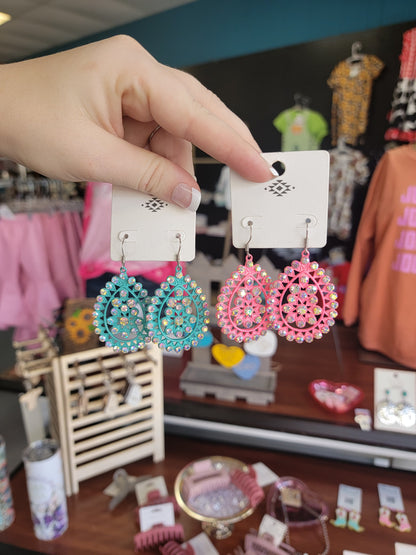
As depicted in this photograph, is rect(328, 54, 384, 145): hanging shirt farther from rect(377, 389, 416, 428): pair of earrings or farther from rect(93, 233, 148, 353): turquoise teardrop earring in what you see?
rect(93, 233, 148, 353): turquoise teardrop earring

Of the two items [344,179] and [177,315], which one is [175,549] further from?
[344,179]

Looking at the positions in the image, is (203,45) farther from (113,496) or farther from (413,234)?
(113,496)

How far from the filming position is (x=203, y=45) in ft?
6.45

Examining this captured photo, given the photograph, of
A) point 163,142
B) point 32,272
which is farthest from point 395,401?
point 32,272

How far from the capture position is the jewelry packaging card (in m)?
1.01

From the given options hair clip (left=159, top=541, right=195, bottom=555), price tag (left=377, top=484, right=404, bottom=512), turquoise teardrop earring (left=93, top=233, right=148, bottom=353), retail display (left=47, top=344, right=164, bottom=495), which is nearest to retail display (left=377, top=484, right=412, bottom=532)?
price tag (left=377, top=484, right=404, bottom=512)

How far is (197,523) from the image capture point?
1.07 meters

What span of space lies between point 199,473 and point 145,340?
2.45ft

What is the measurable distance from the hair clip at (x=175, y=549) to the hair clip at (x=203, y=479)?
13 centimetres

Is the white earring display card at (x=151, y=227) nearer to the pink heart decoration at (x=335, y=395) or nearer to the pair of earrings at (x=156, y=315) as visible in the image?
the pair of earrings at (x=156, y=315)

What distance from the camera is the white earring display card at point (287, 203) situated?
1.78 feet

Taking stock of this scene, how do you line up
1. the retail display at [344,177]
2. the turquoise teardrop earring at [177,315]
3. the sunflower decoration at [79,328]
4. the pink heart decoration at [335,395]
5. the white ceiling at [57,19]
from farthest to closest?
the retail display at [344,177] < the sunflower decoration at [79,328] < the white ceiling at [57,19] < the pink heart decoration at [335,395] < the turquoise teardrop earring at [177,315]

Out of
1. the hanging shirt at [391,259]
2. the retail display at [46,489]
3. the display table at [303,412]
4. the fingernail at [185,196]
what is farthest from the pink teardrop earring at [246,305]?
the hanging shirt at [391,259]

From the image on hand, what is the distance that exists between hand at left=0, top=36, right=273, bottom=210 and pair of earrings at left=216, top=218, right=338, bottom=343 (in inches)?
5.1
